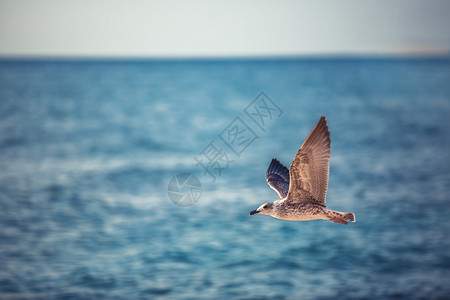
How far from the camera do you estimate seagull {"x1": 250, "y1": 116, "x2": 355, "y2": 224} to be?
791 centimetres

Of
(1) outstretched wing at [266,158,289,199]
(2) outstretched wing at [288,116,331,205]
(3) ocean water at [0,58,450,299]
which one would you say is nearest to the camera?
(2) outstretched wing at [288,116,331,205]

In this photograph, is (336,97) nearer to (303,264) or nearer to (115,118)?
(115,118)

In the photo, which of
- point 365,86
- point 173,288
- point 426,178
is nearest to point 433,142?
point 426,178

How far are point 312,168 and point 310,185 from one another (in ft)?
1.03

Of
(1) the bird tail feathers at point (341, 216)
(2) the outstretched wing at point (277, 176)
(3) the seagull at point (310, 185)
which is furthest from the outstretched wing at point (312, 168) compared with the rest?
(2) the outstretched wing at point (277, 176)

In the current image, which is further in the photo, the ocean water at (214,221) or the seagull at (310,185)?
the ocean water at (214,221)

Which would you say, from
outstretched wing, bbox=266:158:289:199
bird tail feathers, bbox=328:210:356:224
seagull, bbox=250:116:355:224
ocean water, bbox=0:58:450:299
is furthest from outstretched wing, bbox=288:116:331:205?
ocean water, bbox=0:58:450:299

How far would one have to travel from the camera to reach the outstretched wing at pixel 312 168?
310 inches

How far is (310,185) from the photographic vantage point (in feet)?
27.3

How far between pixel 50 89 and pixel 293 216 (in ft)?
414

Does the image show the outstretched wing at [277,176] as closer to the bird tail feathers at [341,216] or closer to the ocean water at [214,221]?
the bird tail feathers at [341,216]

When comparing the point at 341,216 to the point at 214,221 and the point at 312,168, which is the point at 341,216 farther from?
the point at 214,221

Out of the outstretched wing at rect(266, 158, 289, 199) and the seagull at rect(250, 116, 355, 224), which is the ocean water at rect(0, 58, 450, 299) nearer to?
the outstretched wing at rect(266, 158, 289, 199)

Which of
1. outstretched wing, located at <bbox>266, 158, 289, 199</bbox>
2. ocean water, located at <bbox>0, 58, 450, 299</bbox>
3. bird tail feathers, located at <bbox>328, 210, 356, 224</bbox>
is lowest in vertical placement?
bird tail feathers, located at <bbox>328, 210, 356, 224</bbox>
